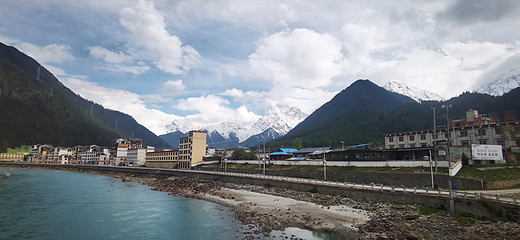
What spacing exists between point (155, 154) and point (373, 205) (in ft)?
450

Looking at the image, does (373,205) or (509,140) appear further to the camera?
(509,140)

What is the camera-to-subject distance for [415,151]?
65688mm

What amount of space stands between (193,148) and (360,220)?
105087mm

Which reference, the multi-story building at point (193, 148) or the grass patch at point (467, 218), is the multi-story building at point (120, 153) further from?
the grass patch at point (467, 218)

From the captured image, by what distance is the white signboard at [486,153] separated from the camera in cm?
5250

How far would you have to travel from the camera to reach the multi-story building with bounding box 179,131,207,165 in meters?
129

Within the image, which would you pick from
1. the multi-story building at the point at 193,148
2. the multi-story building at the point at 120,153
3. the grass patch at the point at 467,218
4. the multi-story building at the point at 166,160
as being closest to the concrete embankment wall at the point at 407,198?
the grass patch at the point at 467,218

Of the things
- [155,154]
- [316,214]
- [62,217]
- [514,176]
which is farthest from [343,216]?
[155,154]

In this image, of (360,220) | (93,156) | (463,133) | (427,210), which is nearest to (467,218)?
(427,210)

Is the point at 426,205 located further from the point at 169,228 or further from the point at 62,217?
the point at 62,217

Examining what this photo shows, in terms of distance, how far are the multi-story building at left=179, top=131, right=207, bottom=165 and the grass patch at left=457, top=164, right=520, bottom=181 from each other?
105374 mm

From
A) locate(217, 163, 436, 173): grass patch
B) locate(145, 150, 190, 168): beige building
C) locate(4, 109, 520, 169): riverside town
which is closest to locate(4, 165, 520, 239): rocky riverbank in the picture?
A: locate(4, 109, 520, 169): riverside town

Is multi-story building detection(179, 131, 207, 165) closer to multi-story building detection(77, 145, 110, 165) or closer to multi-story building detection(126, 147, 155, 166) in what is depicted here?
multi-story building detection(126, 147, 155, 166)

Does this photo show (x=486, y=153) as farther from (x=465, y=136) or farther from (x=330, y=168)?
(x=330, y=168)
